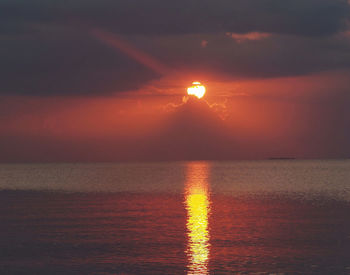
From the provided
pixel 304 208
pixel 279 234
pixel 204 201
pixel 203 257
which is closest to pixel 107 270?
pixel 203 257

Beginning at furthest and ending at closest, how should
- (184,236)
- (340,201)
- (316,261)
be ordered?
(340,201), (184,236), (316,261)

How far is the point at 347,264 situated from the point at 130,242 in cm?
1955

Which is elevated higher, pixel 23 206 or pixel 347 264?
pixel 23 206

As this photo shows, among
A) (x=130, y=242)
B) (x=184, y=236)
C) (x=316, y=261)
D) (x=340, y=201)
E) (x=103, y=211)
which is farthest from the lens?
(x=340, y=201)

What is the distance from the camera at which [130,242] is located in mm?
50938

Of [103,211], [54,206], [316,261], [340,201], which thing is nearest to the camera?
[316,261]

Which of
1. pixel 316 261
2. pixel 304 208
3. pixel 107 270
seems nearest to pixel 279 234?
pixel 316 261

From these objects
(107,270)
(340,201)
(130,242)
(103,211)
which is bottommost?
(107,270)

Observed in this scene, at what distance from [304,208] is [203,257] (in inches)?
1696

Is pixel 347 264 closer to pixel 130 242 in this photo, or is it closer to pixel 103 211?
pixel 130 242

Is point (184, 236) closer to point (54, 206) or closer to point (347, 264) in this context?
point (347, 264)

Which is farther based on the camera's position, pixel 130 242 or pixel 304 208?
pixel 304 208

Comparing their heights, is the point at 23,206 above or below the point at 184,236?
above

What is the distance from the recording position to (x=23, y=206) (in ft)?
288
